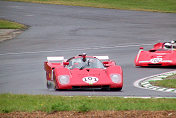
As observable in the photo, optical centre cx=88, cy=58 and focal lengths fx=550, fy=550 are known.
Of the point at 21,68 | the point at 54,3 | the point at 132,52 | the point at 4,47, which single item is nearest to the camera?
the point at 21,68

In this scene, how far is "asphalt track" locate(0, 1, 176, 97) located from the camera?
20.8 m

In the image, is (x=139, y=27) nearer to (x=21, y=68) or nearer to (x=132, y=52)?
(x=132, y=52)

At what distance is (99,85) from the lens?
57.3 feet

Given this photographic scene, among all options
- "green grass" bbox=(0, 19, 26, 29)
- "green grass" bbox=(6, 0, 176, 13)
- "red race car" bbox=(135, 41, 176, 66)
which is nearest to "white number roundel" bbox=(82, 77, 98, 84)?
"red race car" bbox=(135, 41, 176, 66)

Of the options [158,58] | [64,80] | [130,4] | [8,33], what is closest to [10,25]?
[8,33]

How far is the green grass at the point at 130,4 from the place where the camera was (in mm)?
53719

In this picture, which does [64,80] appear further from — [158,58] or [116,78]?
[158,58]

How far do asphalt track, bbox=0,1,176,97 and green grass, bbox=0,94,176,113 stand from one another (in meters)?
2.43

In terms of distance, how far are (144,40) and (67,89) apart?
19.1 meters

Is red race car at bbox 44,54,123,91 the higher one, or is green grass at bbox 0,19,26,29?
green grass at bbox 0,19,26,29

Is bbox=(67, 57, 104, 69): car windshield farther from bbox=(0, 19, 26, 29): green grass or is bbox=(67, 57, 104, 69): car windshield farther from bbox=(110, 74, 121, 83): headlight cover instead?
bbox=(0, 19, 26, 29): green grass

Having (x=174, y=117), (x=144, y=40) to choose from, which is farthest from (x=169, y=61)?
(x=174, y=117)

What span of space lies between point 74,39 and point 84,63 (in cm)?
1784

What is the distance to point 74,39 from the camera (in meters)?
37.0
